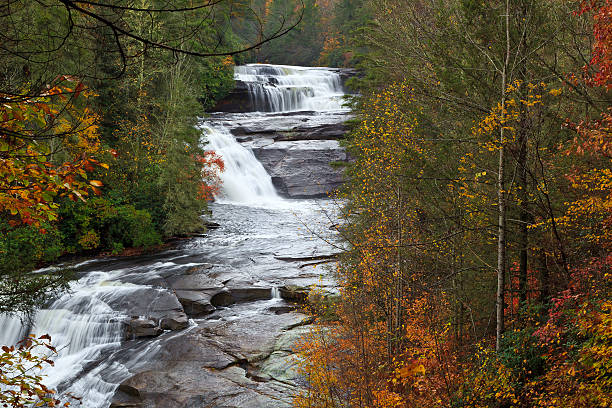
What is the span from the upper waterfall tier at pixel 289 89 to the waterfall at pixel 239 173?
8.92m

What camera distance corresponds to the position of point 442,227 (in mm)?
9180

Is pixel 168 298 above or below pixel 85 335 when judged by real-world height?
above

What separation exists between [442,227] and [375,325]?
2513mm

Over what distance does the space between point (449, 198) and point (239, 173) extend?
2142 cm

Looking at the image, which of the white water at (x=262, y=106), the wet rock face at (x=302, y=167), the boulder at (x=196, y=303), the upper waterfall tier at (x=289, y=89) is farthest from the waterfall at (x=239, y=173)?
the boulder at (x=196, y=303)

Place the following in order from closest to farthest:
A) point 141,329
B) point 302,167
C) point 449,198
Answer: point 449,198, point 141,329, point 302,167

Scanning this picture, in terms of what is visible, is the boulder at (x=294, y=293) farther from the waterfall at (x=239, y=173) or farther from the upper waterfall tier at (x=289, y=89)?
the upper waterfall tier at (x=289, y=89)

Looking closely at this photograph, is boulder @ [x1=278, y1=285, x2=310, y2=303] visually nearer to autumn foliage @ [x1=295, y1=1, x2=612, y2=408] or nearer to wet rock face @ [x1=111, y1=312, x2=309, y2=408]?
wet rock face @ [x1=111, y1=312, x2=309, y2=408]

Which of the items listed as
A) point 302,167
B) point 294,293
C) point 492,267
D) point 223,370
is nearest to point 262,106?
point 302,167

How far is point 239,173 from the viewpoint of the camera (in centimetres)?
2817

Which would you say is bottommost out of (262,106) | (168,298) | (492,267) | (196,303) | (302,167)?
(196,303)

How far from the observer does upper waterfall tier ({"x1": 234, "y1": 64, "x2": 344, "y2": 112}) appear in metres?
37.4

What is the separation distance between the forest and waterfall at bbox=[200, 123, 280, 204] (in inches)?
520

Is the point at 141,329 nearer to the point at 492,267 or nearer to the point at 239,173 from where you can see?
the point at 492,267
